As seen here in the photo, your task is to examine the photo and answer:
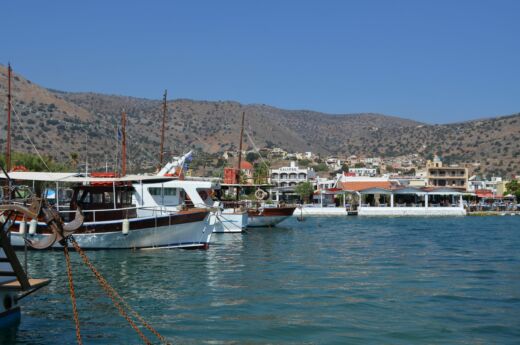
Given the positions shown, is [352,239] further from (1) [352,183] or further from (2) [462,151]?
(2) [462,151]

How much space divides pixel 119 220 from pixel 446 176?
104 metres

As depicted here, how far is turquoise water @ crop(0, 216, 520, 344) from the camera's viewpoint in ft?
50.0

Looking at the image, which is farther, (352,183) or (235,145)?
(235,145)

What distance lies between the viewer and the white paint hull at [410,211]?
9594 cm

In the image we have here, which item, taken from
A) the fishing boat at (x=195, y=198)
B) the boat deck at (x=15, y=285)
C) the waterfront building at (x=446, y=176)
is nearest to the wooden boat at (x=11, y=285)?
the boat deck at (x=15, y=285)

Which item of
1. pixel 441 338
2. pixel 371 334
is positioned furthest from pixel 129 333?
pixel 441 338

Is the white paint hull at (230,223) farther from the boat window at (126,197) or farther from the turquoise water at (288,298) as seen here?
the turquoise water at (288,298)

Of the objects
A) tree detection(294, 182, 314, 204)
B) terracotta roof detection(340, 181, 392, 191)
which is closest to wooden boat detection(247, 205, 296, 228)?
terracotta roof detection(340, 181, 392, 191)

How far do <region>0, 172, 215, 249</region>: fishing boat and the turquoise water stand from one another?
1153mm

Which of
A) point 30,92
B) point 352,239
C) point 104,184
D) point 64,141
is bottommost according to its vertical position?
point 352,239

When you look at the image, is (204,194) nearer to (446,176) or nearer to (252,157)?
(446,176)

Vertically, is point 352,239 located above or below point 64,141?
below

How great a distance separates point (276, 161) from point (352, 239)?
131670 mm

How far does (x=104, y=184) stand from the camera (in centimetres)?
3541
